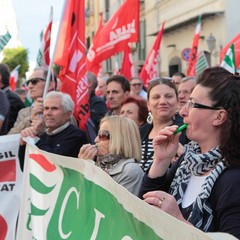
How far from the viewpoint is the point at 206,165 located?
257cm

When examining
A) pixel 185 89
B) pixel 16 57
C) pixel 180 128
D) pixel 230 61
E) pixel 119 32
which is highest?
pixel 16 57

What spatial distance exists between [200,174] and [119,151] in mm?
1460

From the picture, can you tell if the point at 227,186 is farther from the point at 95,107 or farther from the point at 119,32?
the point at 119,32

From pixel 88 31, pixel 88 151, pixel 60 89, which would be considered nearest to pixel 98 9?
pixel 88 31

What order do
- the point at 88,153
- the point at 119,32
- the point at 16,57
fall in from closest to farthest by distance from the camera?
1. the point at 88,153
2. the point at 119,32
3. the point at 16,57

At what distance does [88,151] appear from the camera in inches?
155

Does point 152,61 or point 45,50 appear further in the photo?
point 152,61

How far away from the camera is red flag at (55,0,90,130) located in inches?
258

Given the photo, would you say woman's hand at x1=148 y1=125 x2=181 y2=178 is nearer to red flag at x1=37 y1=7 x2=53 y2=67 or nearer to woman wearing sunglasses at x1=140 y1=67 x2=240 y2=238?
woman wearing sunglasses at x1=140 y1=67 x2=240 y2=238

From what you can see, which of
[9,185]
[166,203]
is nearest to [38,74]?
[9,185]

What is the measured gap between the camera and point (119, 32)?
995 cm

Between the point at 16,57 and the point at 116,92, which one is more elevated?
the point at 16,57

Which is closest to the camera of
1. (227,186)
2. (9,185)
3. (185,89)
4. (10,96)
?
(227,186)

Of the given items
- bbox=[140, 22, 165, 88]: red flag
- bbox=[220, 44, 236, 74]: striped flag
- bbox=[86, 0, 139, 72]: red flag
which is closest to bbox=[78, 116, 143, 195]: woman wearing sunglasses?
bbox=[220, 44, 236, 74]: striped flag
